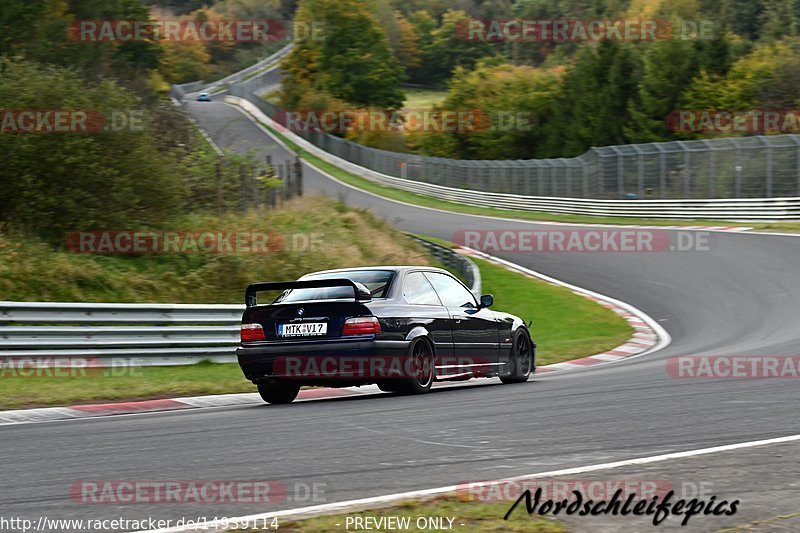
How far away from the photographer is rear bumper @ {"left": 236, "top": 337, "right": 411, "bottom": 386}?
10.6m

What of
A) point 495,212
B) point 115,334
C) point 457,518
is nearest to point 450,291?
point 115,334

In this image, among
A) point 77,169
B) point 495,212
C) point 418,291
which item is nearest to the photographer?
point 418,291

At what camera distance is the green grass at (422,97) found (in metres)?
127

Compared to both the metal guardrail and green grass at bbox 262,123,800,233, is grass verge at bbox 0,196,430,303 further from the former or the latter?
Answer: green grass at bbox 262,123,800,233

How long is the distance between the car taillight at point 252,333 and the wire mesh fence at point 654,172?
1143 inches

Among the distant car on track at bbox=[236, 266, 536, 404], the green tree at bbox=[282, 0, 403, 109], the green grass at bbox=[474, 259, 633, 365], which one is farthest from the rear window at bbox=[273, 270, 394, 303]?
the green tree at bbox=[282, 0, 403, 109]

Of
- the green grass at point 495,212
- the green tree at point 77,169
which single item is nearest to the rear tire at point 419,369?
the green tree at point 77,169

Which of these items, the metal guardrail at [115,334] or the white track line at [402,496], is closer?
the white track line at [402,496]

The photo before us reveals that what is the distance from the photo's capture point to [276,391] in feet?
37.2

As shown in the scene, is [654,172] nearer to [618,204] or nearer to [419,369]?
[618,204]

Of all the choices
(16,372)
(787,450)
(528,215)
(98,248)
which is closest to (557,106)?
(528,215)

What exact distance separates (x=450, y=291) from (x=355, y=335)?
6.61ft

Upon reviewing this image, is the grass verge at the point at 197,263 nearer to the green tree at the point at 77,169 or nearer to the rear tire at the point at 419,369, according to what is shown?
the green tree at the point at 77,169

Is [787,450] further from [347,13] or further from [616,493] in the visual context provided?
[347,13]
